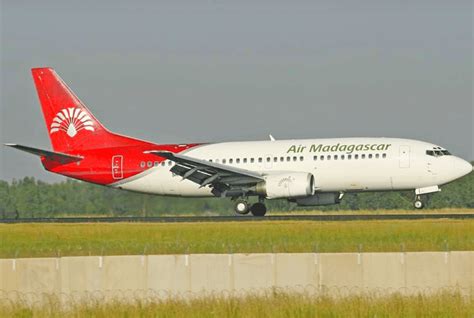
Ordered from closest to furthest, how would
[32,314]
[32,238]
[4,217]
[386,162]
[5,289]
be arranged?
[32,314]
[5,289]
[32,238]
[386,162]
[4,217]

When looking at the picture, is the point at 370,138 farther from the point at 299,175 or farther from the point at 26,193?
the point at 26,193

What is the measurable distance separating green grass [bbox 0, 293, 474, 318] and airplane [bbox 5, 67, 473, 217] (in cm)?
2844

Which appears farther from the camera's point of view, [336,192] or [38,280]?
[336,192]

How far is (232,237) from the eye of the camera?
41.1 metres

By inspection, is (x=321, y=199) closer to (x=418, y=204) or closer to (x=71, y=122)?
(x=418, y=204)

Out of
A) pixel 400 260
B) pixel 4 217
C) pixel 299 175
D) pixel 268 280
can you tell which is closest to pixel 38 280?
pixel 268 280

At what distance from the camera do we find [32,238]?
4256 centimetres

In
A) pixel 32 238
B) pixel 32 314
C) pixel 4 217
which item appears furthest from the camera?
pixel 4 217

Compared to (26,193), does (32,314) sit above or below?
below

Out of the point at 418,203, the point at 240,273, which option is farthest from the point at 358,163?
the point at 240,273

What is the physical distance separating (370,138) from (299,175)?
4208 millimetres

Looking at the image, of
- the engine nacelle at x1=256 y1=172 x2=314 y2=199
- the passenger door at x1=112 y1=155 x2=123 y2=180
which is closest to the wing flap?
the engine nacelle at x1=256 y1=172 x2=314 y2=199

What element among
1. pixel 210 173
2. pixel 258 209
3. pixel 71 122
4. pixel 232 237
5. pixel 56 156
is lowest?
pixel 232 237

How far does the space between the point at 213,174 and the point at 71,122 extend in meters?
10.1
